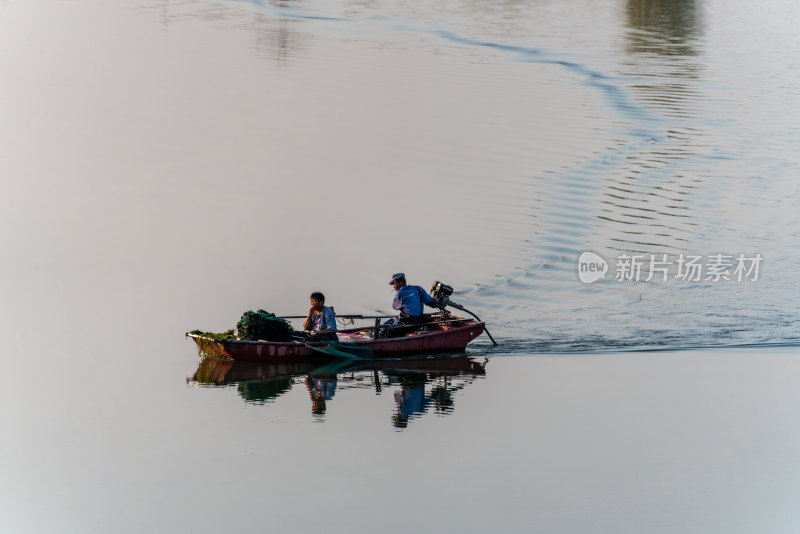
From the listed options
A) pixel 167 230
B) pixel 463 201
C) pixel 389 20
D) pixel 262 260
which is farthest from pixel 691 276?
pixel 389 20

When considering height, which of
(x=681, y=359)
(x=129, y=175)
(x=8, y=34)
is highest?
(x=8, y=34)

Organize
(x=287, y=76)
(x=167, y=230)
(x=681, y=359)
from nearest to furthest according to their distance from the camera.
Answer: (x=681, y=359) < (x=167, y=230) < (x=287, y=76)

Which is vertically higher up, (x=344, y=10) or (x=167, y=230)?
(x=344, y=10)

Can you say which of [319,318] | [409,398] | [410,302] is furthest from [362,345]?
[409,398]

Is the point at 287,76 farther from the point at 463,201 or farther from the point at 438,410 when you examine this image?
the point at 438,410

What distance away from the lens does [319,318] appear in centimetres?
1585

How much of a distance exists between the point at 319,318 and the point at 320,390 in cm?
171

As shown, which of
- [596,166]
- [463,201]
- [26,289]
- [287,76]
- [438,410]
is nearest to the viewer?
[438,410]

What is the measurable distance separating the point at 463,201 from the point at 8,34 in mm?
24157

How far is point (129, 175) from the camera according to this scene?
78.5ft

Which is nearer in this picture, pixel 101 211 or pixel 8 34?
pixel 101 211

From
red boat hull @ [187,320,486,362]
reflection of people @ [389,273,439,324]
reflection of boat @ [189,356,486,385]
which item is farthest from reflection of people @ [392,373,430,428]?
reflection of people @ [389,273,439,324]

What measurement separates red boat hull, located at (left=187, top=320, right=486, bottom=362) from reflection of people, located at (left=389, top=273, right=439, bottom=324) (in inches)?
12.0

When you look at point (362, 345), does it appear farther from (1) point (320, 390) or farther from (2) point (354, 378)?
(1) point (320, 390)
